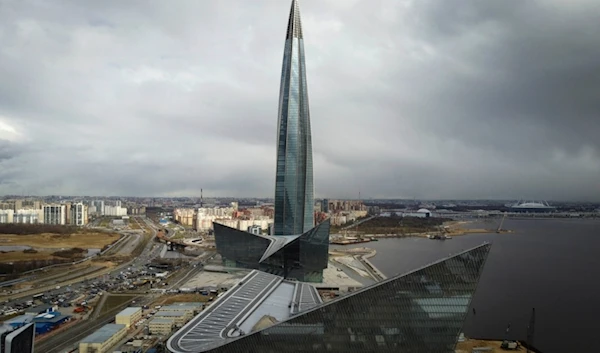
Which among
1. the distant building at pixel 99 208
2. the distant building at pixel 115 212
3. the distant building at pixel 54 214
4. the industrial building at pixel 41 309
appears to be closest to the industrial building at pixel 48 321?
the industrial building at pixel 41 309

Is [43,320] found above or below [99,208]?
below

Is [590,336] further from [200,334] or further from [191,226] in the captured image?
[191,226]

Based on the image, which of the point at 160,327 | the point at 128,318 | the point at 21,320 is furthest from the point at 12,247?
the point at 160,327

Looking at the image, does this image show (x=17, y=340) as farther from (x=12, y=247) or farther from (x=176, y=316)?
(x=12, y=247)

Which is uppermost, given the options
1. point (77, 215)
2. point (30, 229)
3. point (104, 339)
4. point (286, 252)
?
point (77, 215)

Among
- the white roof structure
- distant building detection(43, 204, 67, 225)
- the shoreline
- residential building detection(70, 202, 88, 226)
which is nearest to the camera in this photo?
the white roof structure

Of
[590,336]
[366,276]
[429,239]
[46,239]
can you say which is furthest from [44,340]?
[429,239]

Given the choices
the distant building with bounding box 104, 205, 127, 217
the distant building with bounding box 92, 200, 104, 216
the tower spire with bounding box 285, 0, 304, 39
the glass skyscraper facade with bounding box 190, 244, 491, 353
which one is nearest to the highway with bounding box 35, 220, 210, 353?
the glass skyscraper facade with bounding box 190, 244, 491, 353

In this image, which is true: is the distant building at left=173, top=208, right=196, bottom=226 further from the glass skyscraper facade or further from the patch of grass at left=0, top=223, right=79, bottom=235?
the glass skyscraper facade
